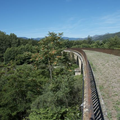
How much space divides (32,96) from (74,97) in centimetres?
482

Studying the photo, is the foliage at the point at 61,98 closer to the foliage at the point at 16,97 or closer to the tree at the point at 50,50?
the foliage at the point at 16,97

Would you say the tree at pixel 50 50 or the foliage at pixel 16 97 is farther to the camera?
the tree at pixel 50 50

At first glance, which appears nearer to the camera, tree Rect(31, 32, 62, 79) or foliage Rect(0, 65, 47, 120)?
foliage Rect(0, 65, 47, 120)

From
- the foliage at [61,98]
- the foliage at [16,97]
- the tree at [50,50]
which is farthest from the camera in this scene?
the tree at [50,50]

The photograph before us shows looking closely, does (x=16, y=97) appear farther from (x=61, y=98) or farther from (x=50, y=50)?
(x=50, y=50)

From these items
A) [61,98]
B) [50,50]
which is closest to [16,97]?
[61,98]

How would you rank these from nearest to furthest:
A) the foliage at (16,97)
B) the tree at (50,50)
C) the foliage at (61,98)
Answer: the foliage at (61,98)
the foliage at (16,97)
the tree at (50,50)

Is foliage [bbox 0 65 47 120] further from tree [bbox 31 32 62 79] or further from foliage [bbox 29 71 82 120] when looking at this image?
tree [bbox 31 32 62 79]

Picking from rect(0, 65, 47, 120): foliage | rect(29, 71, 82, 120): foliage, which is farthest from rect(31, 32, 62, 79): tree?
rect(29, 71, 82, 120): foliage

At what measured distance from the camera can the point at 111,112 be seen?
405cm

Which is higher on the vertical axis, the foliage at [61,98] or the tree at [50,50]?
the tree at [50,50]

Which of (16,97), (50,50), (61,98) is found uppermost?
(50,50)

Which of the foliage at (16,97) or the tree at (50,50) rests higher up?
the tree at (50,50)

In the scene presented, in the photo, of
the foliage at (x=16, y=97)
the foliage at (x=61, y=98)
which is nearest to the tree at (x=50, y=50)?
the foliage at (x=16, y=97)
